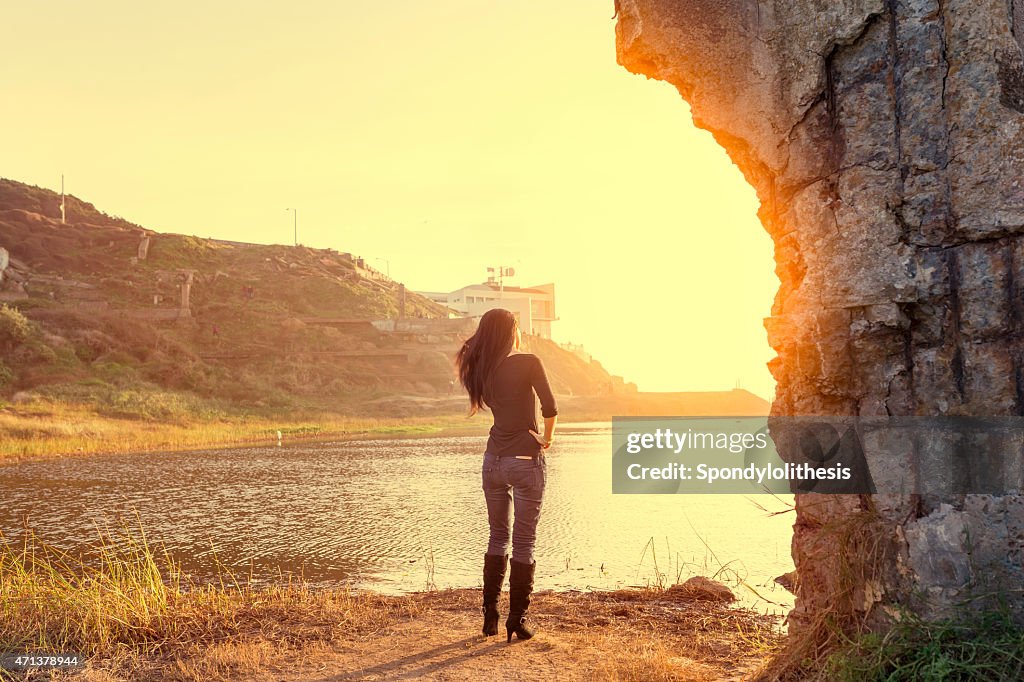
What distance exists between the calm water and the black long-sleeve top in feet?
10.5

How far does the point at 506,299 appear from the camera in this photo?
8756 centimetres

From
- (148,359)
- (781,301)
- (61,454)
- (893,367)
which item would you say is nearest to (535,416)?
(781,301)

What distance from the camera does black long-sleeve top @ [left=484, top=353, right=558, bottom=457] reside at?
16.2ft

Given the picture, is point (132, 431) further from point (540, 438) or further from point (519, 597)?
point (540, 438)

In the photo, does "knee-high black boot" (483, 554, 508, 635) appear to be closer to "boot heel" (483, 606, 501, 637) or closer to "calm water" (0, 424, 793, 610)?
"boot heel" (483, 606, 501, 637)

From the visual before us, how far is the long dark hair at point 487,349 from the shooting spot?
5.10 metres

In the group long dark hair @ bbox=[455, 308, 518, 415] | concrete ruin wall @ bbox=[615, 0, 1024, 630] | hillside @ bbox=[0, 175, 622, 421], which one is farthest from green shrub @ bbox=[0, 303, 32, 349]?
concrete ruin wall @ bbox=[615, 0, 1024, 630]

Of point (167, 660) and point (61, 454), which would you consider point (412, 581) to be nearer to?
point (167, 660)

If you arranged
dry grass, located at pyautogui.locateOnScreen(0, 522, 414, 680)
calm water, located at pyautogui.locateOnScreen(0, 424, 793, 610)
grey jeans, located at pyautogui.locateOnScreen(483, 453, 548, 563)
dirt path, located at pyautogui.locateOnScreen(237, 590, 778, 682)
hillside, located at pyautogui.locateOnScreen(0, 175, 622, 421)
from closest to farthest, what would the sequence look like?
1. dirt path, located at pyautogui.locateOnScreen(237, 590, 778, 682)
2. dry grass, located at pyautogui.locateOnScreen(0, 522, 414, 680)
3. grey jeans, located at pyautogui.locateOnScreen(483, 453, 548, 563)
4. calm water, located at pyautogui.locateOnScreen(0, 424, 793, 610)
5. hillside, located at pyautogui.locateOnScreen(0, 175, 622, 421)

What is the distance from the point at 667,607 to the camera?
6348 millimetres

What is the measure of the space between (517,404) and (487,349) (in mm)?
446

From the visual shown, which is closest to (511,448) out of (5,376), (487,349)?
(487,349)

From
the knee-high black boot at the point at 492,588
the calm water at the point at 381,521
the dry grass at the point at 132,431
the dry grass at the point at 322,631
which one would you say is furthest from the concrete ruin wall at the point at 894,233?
the dry grass at the point at 132,431

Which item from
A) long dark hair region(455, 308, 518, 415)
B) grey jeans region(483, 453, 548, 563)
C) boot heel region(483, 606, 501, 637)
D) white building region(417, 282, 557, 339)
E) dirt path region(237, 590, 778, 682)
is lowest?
dirt path region(237, 590, 778, 682)
